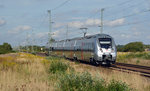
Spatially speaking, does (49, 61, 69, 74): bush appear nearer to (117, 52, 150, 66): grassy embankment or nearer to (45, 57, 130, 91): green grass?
(45, 57, 130, 91): green grass

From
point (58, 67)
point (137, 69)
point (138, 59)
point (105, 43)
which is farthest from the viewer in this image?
point (138, 59)

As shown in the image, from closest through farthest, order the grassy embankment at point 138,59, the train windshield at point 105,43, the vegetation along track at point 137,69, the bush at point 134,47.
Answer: the vegetation along track at point 137,69 < the train windshield at point 105,43 < the grassy embankment at point 138,59 < the bush at point 134,47

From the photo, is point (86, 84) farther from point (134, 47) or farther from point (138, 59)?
point (134, 47)

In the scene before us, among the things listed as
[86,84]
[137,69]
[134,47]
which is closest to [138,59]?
[137,69]

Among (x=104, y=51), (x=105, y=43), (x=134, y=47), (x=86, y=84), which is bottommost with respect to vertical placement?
(x=86, y=84)

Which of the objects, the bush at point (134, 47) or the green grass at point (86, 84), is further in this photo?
the bush at point (134, 47)

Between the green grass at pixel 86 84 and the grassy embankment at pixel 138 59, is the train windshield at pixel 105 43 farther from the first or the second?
the green grass at pixel 86 84

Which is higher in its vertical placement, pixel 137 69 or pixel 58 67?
pixel 58 67

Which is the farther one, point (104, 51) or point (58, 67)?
point (104, 51)

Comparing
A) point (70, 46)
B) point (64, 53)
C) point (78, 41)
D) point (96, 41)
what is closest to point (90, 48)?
point (96, 41)

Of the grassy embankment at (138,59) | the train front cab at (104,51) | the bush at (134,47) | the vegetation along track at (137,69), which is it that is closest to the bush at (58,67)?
the vegetation along track at (137,69)

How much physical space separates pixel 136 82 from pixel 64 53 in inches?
1259

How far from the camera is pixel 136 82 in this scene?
33.2 ft

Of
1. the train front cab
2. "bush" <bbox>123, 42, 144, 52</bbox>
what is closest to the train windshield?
the train front cab
